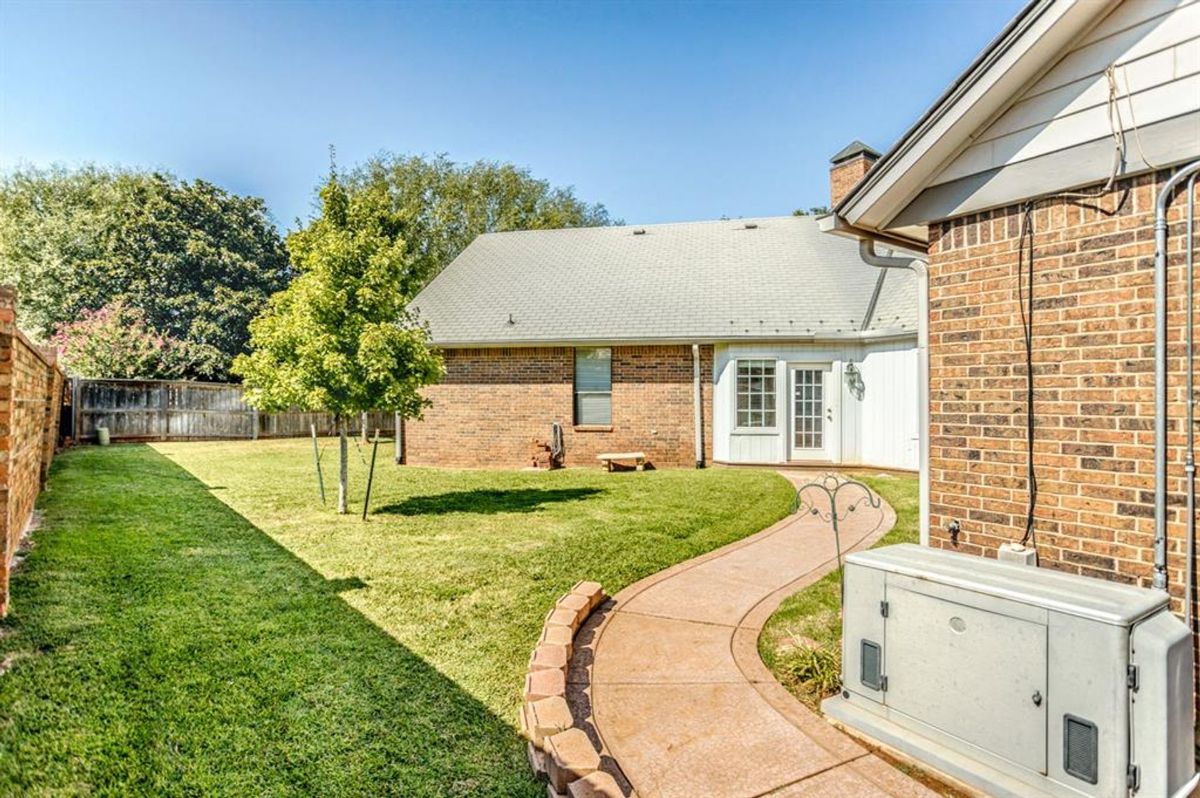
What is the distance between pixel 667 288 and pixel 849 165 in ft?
18.1

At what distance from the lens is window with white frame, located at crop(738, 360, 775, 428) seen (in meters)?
13.5

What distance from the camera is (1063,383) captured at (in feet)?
11.2

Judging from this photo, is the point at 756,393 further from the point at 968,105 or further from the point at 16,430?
the point at 16,430

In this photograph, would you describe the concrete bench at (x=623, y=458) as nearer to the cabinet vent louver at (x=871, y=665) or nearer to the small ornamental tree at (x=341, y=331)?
the small ornamental tree at (x=341, y=331)

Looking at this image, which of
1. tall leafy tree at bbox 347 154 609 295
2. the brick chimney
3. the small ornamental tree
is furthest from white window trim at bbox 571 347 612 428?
tall leafy tree at bbox 347 154 609 295

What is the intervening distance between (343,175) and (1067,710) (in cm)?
3658

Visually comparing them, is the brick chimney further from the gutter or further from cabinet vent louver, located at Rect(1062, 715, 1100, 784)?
cabinet vent louver, located at Rect(1062, 715, 1100, 784)

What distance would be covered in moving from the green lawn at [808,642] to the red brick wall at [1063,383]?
103cm

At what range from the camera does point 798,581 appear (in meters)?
5.70

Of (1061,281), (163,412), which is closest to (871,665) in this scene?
(1061,281)

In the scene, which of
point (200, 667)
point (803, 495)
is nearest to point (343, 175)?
point (803, 495)

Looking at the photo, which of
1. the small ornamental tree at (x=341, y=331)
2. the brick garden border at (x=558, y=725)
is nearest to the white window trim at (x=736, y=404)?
the small ornamental tree at (x=341, y=331)

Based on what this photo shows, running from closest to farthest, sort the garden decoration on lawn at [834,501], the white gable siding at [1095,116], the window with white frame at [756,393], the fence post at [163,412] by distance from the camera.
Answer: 1. the white gable siding at [1095,116]
2. the garden decoration on lawn at [834,501]
3. the window with white frame at [756,393]
4. the fence post at [163,412]

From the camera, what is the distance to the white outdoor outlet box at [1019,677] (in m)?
2.37
